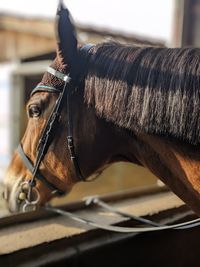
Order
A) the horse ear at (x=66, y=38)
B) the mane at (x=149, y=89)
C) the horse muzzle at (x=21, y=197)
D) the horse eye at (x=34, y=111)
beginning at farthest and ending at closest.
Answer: the horse muzzle at (x=21, y=197), the horse eye at (x=34, y=111), the horse ear at (x=66, y=38), the mane at (x=149, y=89)

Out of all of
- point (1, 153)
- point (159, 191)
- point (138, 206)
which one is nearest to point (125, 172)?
point (1, 153)

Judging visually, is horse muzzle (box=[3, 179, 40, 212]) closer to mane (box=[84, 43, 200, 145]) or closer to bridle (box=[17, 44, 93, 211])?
bridle (box=[17, 44, 93, 211])

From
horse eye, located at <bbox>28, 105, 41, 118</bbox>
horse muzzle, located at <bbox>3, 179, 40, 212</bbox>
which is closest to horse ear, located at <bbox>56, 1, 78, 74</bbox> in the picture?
horse eye, located at <bbox>28, 105, 41, 118</bbox>

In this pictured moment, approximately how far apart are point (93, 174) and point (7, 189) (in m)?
0.47

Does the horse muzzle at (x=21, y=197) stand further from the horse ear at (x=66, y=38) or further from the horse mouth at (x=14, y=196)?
the horse ear at (x=66, y=38)

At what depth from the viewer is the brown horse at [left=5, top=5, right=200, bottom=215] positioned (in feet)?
3.57

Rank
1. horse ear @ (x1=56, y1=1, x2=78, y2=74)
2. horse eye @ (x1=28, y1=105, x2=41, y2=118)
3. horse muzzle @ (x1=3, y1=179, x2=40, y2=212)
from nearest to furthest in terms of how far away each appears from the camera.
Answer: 1. horse ear @ (x1=56, y1=1, x2=78, y2=74)
2. horse eye @ (x1=28, y1=105, x2=41, y2=118)
3. horse muzzle @ (x1=3, y1=179, x2=40, y2=212)

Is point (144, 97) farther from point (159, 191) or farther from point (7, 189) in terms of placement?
point (159, 191)

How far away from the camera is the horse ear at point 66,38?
3.98 ft

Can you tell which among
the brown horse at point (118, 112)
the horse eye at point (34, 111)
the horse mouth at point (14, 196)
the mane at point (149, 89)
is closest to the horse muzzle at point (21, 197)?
the horse mouth at point (14, 196)

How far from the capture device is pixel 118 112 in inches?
45.9

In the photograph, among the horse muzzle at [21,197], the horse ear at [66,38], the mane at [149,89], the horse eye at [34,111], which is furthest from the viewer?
the horse muzzle at [21,197]

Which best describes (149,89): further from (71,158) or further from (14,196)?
(14,196)

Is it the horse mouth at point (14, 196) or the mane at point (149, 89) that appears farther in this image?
the horse mouth at point (14, 196)
